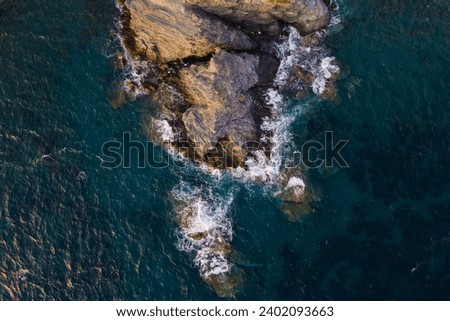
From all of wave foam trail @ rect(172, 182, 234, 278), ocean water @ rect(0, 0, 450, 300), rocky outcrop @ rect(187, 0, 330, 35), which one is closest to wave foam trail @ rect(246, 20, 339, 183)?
ocean water @ rect(0, 0, 450, 300)

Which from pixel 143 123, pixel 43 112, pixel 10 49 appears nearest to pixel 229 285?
pixel 143 123

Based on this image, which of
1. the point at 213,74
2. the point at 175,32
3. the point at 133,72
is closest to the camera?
the point at 213,74

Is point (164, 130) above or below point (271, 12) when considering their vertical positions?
below

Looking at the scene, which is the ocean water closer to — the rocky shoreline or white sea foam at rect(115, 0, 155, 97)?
white sea foam at rect(115, 0, 155, 97)

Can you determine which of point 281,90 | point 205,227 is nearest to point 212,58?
point 281,90

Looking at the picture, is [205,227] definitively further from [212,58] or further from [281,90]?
[212,58]

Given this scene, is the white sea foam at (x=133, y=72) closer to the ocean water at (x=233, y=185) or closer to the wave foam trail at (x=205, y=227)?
the ocean water at (x=233, y=185)
